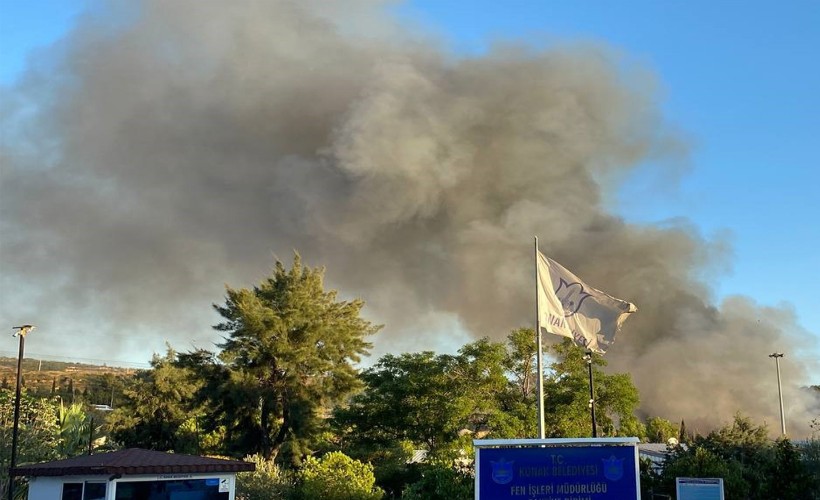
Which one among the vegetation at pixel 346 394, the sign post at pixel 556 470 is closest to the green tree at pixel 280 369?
the vegetation at pixel 346 394

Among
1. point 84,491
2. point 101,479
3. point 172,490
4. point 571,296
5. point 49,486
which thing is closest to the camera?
point 101,479

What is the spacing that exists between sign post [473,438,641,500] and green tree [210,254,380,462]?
2861 cm

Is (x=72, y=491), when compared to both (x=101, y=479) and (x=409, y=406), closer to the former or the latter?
(x=101, y=479)

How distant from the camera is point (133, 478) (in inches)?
802

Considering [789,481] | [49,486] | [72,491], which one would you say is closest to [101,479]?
[72,491]

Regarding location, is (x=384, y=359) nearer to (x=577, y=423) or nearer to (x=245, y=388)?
(x=245, y=388)

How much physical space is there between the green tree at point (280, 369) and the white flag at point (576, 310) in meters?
21.4

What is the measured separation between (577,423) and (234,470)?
2569 centimetres

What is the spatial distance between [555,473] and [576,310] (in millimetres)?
9237

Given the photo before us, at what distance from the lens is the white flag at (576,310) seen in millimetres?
20469

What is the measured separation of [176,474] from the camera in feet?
68.6

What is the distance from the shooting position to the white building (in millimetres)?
20156

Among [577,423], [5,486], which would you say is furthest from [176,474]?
[577,423]

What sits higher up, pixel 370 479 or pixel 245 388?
pixel 245 388
